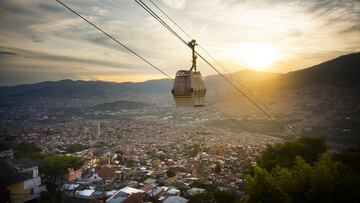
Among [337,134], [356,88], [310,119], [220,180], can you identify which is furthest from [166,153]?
[356,88]

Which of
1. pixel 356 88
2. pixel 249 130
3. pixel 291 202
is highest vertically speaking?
pixel 356 88

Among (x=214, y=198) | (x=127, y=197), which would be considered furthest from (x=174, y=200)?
(x=127, y=197)

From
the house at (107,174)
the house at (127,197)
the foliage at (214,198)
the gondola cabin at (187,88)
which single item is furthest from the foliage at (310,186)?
the house at (107,174)

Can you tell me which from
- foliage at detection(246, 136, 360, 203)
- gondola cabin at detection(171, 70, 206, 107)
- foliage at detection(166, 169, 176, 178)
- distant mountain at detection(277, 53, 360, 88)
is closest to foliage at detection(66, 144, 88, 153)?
foliage at detection(166, 169, 176, 178)

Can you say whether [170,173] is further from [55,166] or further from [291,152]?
[291,152]

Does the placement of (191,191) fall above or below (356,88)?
below

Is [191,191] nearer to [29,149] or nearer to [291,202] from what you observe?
[291,202]

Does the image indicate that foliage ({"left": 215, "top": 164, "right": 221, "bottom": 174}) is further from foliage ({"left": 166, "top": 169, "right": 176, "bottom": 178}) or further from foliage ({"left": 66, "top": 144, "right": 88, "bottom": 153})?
foliage ({"left": 66, "top": 144, "right": 88, "bottom": 153})

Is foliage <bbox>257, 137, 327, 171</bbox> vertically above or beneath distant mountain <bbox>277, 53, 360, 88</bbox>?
beneath
